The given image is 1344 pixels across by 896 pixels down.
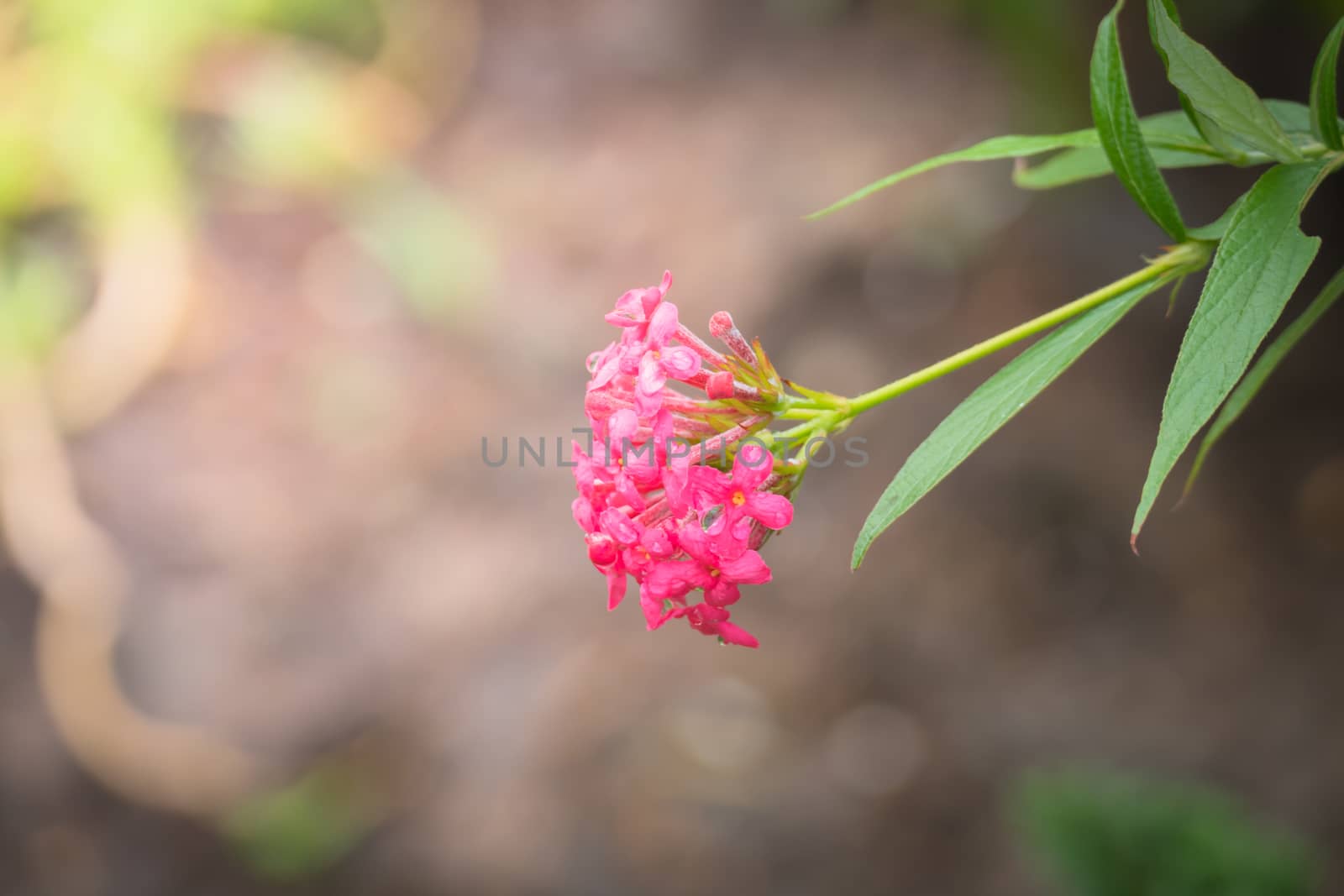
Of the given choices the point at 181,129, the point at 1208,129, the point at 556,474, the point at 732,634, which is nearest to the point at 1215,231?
the point at 1208,129

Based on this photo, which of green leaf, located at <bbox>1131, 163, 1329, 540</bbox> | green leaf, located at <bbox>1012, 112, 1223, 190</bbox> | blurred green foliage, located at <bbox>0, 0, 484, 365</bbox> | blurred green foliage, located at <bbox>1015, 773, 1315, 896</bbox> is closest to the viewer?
green leaf, located at <bbox>1131, 163, 1329, 540</bbox>

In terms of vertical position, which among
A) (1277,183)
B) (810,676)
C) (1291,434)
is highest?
(1291,434)

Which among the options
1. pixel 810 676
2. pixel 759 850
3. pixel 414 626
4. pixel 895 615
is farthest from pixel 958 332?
pixel 414 626

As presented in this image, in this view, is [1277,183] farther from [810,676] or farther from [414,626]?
[414,626]

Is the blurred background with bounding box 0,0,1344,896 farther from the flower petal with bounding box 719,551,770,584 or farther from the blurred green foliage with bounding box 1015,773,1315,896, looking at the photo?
Result: the flower petal with bounding box 719,551,770,584

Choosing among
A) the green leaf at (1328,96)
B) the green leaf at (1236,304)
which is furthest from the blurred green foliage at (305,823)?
the green leaf at (1328,96)

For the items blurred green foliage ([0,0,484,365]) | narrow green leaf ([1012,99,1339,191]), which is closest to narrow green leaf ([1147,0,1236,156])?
narrow green leaf ([1012,99,1339,191])

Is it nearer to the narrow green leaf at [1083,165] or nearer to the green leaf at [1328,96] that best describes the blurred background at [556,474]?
the narrow green leaf at [1083,165]
